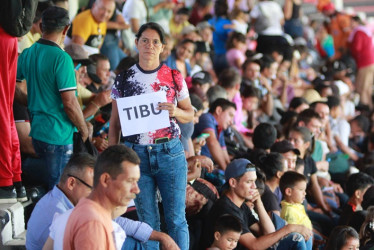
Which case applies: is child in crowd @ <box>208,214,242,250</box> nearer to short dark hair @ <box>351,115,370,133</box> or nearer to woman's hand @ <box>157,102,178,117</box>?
woman's hand @ <box>157,102,178,117</box>

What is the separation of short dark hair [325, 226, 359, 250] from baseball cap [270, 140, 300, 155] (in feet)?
4.00

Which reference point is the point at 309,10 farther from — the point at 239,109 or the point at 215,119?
the point at 215,119

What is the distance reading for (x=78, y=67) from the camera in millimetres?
6352

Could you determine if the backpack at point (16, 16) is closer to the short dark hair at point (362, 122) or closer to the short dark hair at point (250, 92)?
the short dark hair at point (250, 92)

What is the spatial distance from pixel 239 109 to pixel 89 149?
12.5 feet

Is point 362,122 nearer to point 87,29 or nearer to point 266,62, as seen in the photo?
point 266,62

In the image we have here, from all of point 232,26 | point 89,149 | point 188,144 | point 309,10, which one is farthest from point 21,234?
point 309,10

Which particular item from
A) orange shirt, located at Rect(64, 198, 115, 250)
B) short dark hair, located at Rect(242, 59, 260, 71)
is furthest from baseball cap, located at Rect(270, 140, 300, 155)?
orange shirt, located at Rect(64, 198, 115, 250)

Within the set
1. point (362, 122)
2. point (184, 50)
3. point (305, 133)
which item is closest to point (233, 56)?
point (184, 50)

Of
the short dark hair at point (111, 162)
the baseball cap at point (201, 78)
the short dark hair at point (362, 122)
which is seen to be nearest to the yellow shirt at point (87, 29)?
the baseball cap at point (201, 78)

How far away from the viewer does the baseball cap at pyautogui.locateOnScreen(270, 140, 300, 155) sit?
290 inches

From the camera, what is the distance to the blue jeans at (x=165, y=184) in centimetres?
465

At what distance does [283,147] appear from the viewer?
738 cm

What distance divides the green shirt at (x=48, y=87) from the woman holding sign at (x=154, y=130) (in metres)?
0.71
